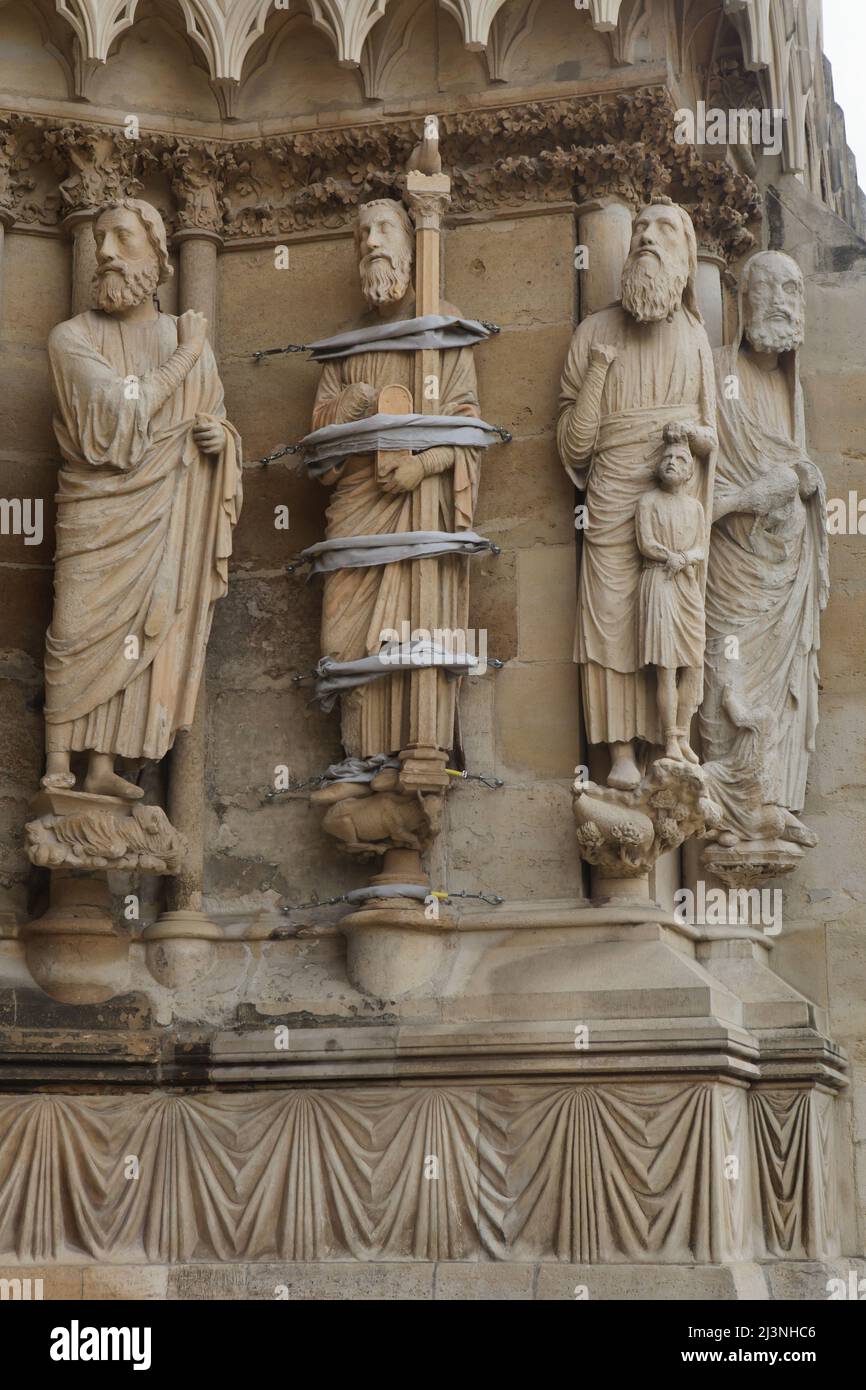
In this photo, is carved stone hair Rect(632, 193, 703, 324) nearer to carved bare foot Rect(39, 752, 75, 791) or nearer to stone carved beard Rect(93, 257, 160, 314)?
stone carved beard Rect(93, 257, 160, 314)

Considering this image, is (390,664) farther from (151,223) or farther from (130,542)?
(151,223)

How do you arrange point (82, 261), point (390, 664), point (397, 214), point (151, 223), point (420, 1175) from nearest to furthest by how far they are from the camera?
point (420, 1175) < point (390, 664) < point (151, 223) < point (397, 214) < point (82, 261)

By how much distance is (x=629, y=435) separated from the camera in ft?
31.9

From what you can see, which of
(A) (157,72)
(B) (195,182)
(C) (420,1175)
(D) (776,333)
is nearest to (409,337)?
(B) (195,182)

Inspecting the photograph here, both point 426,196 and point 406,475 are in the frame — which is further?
point 426,196

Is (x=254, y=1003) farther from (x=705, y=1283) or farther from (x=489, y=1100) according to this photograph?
(x=705, y=1283)

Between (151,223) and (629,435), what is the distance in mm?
2028

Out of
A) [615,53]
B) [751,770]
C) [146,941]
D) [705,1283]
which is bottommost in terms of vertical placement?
[705,1283]

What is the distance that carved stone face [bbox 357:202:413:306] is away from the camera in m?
9.91

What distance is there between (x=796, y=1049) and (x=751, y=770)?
124 cm

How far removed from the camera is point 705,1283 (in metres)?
8.67

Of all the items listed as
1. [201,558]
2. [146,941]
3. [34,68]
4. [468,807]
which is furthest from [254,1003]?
[34,68]

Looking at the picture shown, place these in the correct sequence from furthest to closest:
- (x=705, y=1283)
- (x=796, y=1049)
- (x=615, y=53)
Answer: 1. (x=615, y=53)
2. (x=796, y=1049)
3. (x=705, y=1283)

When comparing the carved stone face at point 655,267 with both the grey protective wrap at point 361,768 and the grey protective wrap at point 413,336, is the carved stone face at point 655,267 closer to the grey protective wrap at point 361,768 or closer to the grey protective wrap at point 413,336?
the grey protective wrap at point 413,336
